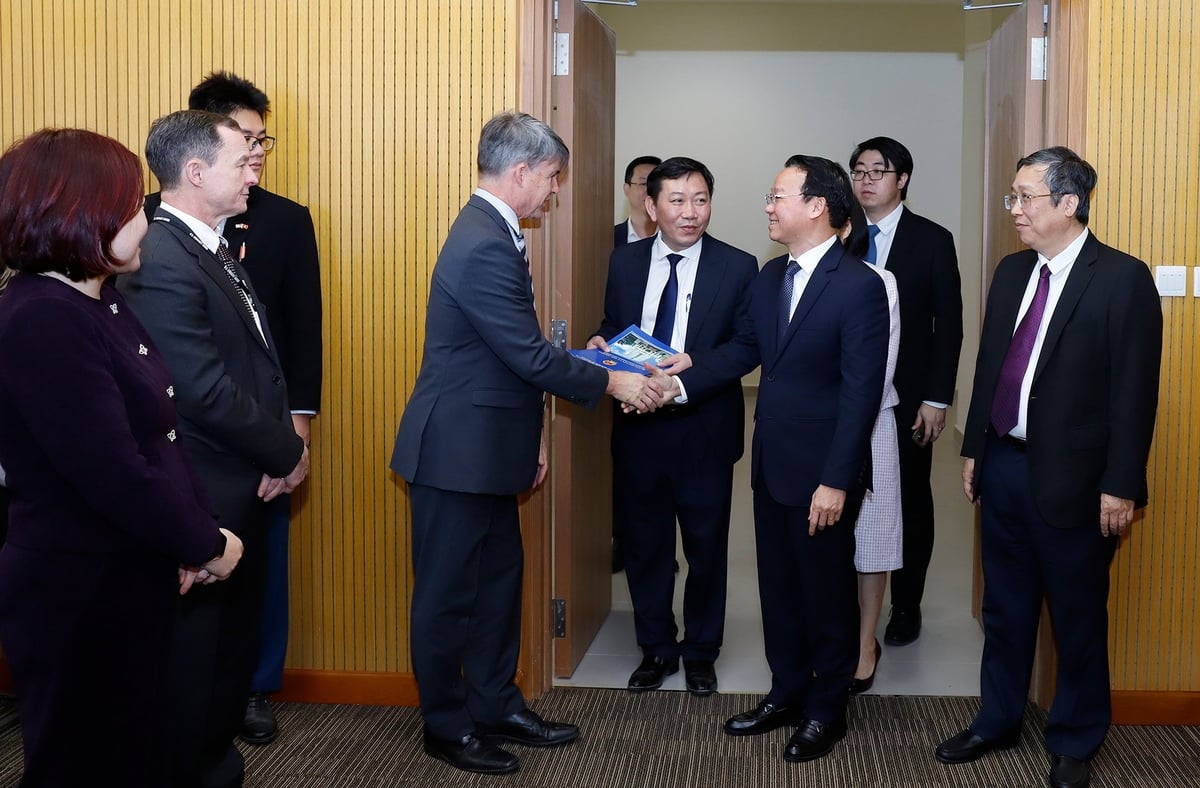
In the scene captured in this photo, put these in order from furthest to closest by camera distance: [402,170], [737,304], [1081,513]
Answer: [737,304], [402,170], [1081,513]

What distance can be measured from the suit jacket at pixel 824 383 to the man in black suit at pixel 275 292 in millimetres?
→ 1405

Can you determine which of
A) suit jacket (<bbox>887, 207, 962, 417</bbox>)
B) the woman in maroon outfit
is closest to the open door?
suit jacket (<bbox>887, 207, 962, 417</bbox>)

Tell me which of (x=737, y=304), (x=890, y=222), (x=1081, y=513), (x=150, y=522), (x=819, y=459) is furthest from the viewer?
(x=890, y=222)

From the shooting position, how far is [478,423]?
3.35 metres

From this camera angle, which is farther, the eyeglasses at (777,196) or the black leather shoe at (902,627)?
the black leather shoe at (902,627)

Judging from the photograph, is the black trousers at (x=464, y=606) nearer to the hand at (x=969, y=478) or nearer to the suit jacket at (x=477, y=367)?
the suit jacket at (x=477, y=367)

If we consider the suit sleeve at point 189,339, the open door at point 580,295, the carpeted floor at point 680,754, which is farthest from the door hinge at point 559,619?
the suit sleeve at point 189,339

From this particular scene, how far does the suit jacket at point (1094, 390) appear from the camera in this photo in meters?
3.19

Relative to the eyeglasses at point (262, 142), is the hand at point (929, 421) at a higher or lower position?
lower

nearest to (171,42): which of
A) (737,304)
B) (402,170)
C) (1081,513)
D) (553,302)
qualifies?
(402,170)

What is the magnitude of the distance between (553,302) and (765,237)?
701 cm

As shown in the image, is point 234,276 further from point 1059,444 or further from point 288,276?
point 1059,444

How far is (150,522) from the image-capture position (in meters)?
2.15

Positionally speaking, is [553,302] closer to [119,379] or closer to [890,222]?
[890,222]
